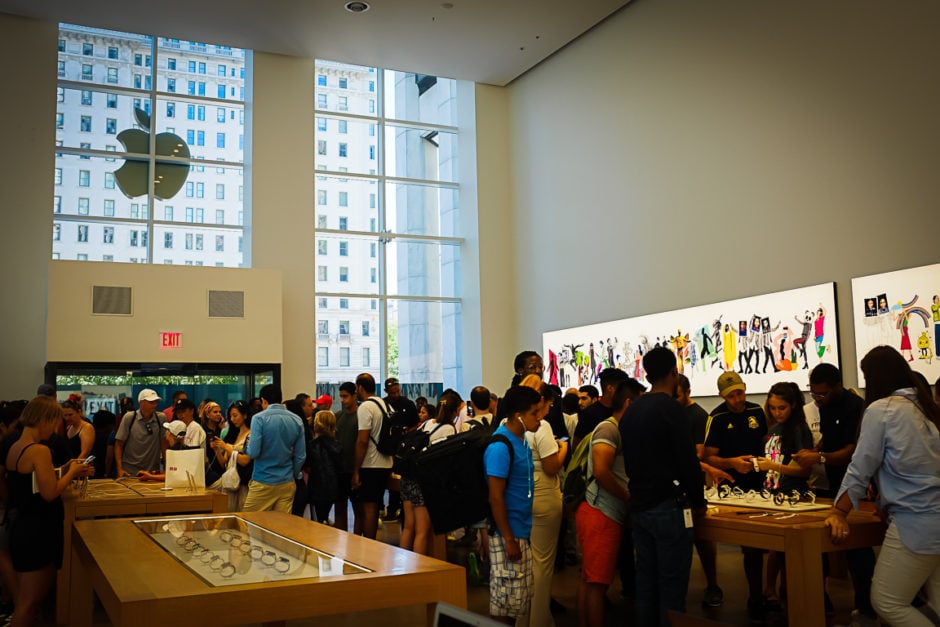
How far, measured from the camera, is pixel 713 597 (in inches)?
230

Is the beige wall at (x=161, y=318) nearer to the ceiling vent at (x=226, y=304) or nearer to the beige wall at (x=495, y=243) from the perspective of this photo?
the ceiling vent at (x=226, y=304)

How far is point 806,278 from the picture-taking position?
921 cm

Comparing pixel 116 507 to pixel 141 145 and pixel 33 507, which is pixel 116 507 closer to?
pixel 33 507

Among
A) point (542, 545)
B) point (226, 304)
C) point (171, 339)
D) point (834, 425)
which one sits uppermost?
point (226, 304)

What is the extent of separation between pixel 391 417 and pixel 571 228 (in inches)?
255

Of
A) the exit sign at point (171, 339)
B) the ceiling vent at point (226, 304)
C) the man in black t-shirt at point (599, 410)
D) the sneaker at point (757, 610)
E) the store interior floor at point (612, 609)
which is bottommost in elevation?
the store interior floor at point (612, 609)

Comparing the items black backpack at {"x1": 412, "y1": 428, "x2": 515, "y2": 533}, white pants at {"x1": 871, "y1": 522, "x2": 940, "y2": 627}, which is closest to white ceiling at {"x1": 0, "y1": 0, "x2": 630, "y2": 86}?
black backpack at {"x1": 412, "y1": 428, "x2": 515, "y2": 533}

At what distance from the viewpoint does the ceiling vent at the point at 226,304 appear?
1294cm

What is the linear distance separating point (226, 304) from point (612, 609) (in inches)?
349

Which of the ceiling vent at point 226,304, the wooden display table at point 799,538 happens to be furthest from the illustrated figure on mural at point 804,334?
the ceiling vent at point 226,304

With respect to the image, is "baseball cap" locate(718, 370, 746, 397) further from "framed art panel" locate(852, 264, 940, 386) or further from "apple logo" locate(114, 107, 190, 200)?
"apple logo" locate(114, 107, 190, 200)

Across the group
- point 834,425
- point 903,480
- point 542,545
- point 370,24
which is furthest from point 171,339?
point 903,480

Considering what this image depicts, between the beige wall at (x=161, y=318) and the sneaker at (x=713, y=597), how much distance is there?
8776mm

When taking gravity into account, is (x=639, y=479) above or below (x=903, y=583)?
above
